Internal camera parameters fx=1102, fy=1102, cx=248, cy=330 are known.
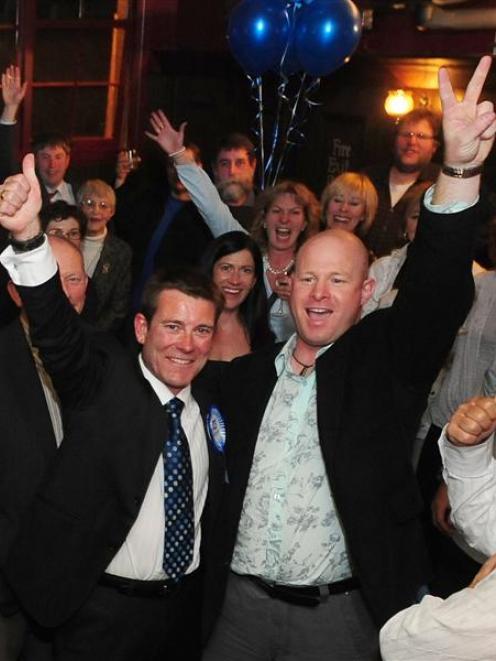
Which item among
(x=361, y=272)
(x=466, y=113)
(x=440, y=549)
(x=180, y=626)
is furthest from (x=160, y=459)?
(x=440, y=549)

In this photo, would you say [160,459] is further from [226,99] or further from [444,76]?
[226,99]

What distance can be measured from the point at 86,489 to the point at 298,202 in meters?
2.34

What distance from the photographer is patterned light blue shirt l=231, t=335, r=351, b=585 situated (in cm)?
262

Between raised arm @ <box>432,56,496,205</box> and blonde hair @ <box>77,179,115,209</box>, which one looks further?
blonde hair @ <box>77,179,115,209</box>

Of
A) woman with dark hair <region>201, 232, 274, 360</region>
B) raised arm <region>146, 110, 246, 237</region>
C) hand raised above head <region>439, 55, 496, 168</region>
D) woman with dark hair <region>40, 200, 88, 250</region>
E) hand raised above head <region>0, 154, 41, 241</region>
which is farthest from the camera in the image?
raised arm <region>146, 110, 246, 237</region>

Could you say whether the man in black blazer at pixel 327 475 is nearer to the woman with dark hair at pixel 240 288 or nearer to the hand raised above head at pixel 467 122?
the hand raised above head at pixel 467 122

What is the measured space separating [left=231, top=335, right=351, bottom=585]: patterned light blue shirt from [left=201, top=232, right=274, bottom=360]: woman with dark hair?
3.99ft

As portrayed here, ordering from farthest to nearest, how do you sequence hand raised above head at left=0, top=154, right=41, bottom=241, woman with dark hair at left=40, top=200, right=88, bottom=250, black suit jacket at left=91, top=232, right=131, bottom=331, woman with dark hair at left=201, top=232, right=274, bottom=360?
black suit jacket at left=91, top=232, right=131, bottom=331, woman with dark hair at left=40, top=200, right=88, bottom=250, woman with dark hair at left=201, top=232, right=274, bottom=360, hand raised above head at left=0, top=154, right=41, bottom=241

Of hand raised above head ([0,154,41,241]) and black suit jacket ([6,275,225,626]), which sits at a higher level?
hand raised above head ([0,154,41,241])

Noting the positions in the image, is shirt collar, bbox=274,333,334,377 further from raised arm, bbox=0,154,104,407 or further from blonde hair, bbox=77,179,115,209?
blonde hair, bbox=77,179,115,209

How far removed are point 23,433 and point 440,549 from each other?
223 cm

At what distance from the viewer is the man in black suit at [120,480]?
8.23 feet

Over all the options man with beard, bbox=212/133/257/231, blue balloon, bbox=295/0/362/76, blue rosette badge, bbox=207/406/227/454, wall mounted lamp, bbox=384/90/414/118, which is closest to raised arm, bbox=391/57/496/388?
blue rosette badge, bbox=207/406/227/454

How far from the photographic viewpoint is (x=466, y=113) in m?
2.16
